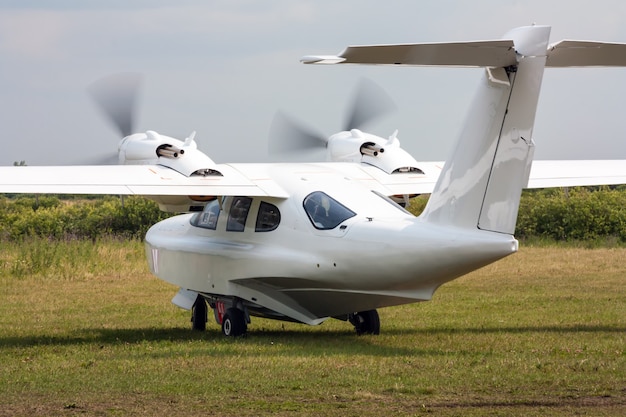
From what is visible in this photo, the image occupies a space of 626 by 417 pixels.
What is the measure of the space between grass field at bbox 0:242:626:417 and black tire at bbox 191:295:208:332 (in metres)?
0.19

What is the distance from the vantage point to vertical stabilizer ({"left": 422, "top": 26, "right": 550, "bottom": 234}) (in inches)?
Result: 503

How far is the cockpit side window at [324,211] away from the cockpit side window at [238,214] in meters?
1.36

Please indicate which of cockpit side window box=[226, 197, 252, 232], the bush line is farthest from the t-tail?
the bush line

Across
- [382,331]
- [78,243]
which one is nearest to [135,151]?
[382,331]

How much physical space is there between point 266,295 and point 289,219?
127 cm

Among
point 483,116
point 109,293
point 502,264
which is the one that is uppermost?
point 483,116

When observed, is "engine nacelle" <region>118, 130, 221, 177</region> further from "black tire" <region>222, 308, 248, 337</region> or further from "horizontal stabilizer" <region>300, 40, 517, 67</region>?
"horizontal stabilizer" <region>300, 40, 517, 67</region>

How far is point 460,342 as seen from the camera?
14922 mm

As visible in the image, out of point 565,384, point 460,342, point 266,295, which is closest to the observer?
point 565,384

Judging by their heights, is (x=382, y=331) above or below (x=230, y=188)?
below

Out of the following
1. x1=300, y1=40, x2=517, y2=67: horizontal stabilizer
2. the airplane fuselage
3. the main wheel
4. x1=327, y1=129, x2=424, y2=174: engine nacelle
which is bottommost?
the main wheel

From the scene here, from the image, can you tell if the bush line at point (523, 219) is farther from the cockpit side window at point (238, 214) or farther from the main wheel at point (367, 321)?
the main wheel at point (367, 321)

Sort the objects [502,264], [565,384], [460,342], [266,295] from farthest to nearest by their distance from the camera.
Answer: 1. [502,264]
2. [266,295]
3. [460,342]
4. [565,384]

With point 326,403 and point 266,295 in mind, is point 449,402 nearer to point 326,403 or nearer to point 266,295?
point 326,403
